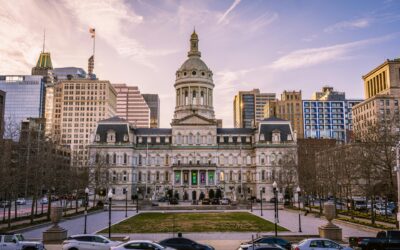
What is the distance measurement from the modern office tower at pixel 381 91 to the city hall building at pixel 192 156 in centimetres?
3565

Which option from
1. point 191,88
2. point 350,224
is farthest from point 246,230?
point 191,88

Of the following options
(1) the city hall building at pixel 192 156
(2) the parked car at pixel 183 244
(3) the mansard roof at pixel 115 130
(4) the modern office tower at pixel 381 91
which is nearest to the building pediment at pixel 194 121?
(1) the city hall building at pixel 192 156

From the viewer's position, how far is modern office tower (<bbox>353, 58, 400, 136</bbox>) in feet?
433

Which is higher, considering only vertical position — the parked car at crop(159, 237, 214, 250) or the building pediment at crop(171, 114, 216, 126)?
the building pediment at crop(171, 114, 216, 126)

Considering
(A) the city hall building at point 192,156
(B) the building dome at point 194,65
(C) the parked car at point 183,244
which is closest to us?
(C) the parked car at point 183,244

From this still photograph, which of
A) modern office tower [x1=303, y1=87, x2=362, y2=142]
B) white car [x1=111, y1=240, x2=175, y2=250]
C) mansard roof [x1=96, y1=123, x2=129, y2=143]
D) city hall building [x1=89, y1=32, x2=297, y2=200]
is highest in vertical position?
modern office tower [x1=303, y1=87, x2=362, y2=142]

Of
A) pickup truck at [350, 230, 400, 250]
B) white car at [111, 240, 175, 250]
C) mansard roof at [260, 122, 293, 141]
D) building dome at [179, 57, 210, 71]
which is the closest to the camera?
white car at [111, 240, 175, 250]

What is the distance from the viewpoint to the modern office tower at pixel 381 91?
5192 inches

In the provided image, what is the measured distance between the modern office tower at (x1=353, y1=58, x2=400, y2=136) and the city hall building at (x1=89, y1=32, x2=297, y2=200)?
35.6 metres

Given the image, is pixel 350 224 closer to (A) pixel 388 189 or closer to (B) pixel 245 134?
(A) pixel 388 189

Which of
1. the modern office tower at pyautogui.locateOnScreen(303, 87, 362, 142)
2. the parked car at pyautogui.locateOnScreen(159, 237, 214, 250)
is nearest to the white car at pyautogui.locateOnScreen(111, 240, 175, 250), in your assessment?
the parked car at pyautogui.locateOnScreen(159, 237, 214, 250)

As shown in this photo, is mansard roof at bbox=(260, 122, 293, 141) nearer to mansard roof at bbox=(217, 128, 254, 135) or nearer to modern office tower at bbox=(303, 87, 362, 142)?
mansard roof at bbox=(217, 128, 254, 135)

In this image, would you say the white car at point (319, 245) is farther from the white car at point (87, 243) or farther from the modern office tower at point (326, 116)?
the modern office tower at point (326, 116)

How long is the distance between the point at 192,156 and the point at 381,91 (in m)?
78.9
